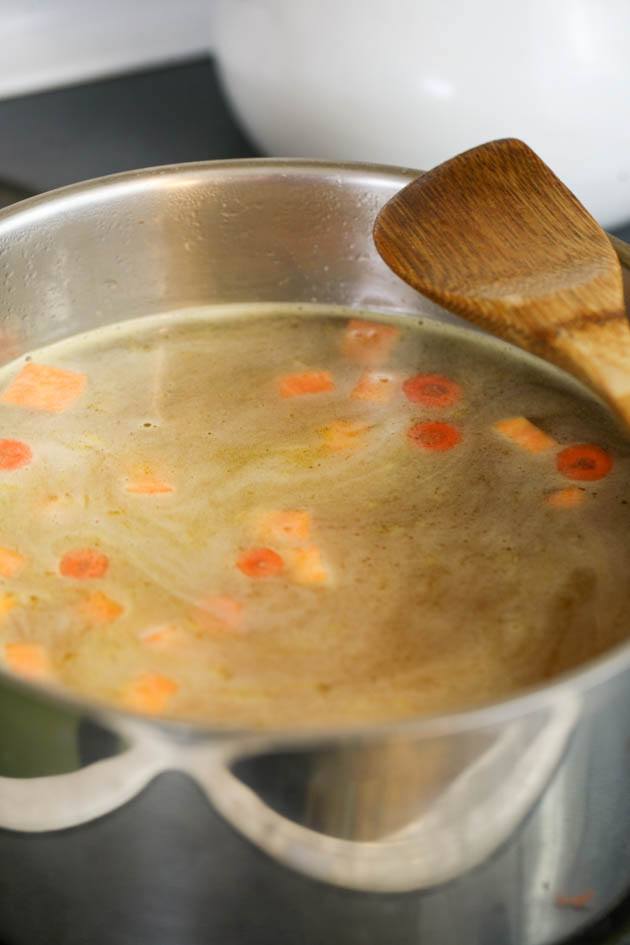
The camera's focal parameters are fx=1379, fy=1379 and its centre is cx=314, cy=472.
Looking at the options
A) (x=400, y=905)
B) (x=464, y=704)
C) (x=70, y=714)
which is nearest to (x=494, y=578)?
(x=464, y=704)

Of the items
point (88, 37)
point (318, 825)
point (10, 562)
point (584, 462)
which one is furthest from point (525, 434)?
point (88, 37)

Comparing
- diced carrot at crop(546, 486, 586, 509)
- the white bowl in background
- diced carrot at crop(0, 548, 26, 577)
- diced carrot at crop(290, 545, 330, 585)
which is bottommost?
diced carrot at crop(0, 548, 26, 577)

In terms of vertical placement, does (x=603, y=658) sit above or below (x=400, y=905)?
above

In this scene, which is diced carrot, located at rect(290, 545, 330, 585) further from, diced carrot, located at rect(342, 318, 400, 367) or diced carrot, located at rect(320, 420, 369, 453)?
diced carrot, located at rect(342, 318, 400, 367)

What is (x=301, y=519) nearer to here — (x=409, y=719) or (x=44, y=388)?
(x=44, y=388)

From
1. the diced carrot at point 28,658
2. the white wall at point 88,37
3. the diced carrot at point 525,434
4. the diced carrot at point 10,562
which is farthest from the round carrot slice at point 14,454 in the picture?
the white wall at point 88,37

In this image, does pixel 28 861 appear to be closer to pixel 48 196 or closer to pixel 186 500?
pixel 186 500

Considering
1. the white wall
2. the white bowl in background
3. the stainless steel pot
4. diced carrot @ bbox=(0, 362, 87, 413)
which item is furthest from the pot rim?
the white wall

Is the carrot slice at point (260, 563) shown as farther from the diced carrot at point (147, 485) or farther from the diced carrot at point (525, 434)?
the diced carrot at point (525, 434)
